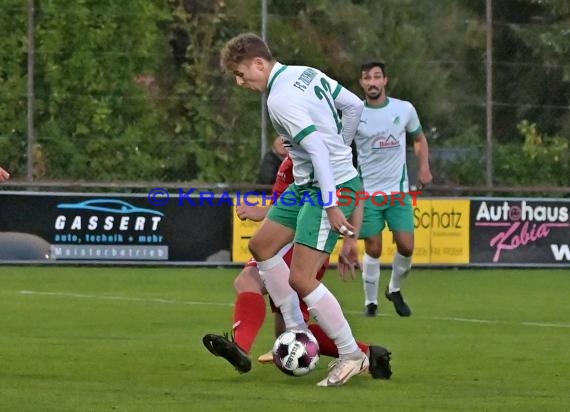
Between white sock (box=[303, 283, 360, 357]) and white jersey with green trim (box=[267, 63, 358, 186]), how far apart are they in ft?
1.97

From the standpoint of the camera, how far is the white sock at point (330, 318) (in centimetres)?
860

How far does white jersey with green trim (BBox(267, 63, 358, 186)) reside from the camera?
8305 millimetres

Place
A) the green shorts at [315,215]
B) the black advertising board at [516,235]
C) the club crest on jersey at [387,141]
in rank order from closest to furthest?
the green shorts at [315,215]
the club crest on jersey at [387,141]
the black advertising board at [516,235]

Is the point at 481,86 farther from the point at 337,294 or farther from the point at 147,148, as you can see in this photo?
the point at 337,294

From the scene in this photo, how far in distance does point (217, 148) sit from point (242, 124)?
472mm

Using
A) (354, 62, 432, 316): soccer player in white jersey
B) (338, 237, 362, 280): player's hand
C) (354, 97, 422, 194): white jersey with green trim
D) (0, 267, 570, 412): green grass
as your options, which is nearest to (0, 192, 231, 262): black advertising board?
(0, 267, 570, 412): green grass

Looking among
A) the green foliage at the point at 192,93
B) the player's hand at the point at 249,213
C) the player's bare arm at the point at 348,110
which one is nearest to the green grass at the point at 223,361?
the player's hand at the point at 249,213

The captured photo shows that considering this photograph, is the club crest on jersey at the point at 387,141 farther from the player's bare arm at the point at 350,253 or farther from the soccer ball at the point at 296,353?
the soccer ball at the point at 296,353

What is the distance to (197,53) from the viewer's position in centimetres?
2473

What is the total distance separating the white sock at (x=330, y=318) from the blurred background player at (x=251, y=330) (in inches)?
11.2

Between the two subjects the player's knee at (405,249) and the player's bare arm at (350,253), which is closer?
the player's bare arm at (350,253)

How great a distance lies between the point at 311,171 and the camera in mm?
8703

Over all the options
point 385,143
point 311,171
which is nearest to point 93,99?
point 385,143

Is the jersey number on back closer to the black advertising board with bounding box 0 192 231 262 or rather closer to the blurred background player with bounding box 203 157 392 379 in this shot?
the blurred background player with bounding box 203 157 392 379
